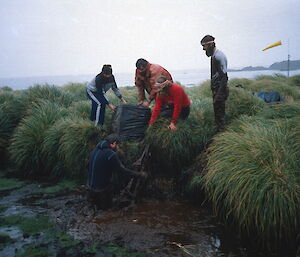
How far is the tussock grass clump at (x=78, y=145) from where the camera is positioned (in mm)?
7246

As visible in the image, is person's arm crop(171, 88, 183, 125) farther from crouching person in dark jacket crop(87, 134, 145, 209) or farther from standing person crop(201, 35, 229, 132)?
crouching person in dark jacket crop(87, 134, 145, 209)

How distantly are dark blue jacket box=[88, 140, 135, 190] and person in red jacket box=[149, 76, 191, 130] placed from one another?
5.17ft

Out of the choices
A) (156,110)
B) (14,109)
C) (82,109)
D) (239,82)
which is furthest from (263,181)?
(239,82)

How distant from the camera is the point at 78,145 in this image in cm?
729

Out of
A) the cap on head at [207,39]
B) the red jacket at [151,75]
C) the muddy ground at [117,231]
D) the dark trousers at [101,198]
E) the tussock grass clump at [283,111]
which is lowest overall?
the muddy ground at [117,231]

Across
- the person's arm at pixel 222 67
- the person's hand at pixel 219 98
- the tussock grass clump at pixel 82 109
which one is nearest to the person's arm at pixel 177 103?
the person's hand at pixel 219 98

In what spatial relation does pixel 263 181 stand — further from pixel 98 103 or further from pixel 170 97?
pixel 98 103

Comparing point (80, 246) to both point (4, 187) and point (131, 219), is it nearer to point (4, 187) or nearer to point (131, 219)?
point (131, 219)

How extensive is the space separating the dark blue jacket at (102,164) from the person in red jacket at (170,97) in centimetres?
158

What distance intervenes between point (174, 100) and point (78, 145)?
2506 mm

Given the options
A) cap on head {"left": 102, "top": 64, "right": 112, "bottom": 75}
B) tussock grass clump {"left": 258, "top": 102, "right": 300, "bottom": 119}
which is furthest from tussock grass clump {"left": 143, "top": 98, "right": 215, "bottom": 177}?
cap on head {"left": 102, "top": 64, "right": 112, "bottom": 75}

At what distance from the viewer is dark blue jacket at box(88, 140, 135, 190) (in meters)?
5.48

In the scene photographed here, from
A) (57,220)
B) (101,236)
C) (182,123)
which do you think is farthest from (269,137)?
(57,220)

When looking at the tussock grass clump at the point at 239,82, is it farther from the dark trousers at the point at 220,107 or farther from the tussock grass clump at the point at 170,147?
the tussock grass clump at the point at 170,147
